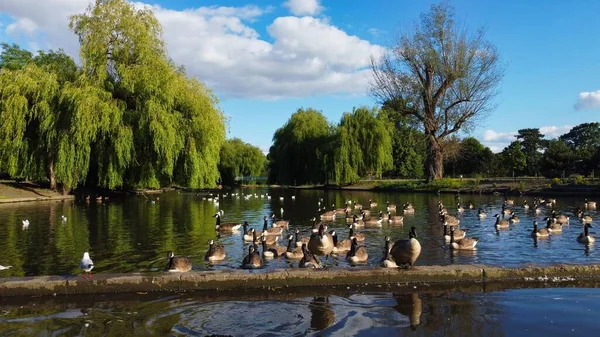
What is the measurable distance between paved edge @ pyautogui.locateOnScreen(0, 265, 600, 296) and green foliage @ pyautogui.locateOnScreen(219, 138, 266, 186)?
6427 centimetres

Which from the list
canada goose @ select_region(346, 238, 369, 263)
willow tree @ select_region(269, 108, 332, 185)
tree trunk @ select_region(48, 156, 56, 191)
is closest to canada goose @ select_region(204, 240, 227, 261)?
canada goose @ select_region(346, 238, 369, 263)

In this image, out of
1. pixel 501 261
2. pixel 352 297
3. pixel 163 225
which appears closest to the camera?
pixel 352 297

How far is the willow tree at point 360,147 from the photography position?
57.3 meters

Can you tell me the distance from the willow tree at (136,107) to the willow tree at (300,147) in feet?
90.2

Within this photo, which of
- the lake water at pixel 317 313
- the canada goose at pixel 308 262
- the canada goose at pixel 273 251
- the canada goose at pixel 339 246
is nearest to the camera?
the lake water at pixel 317 313

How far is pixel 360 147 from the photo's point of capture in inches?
2327

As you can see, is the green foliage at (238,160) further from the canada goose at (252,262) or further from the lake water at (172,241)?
the canada goose at (252,262)

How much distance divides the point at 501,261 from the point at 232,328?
8.52m

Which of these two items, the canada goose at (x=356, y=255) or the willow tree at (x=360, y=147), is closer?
the canada goose at (x=356, y=255)

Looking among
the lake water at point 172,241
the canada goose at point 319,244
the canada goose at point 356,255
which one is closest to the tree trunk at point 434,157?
the lake water at point 172,241

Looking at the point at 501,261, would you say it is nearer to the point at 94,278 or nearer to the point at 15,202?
the point at 94,278

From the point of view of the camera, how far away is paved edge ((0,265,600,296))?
909 cm

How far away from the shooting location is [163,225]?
2127 cm

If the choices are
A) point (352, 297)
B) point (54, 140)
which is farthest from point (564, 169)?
point (352, 297)
